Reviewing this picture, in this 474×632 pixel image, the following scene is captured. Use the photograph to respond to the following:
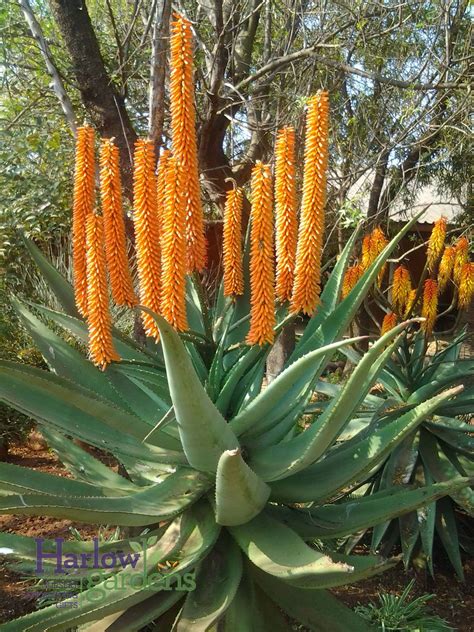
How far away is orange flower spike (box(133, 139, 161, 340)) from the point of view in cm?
171

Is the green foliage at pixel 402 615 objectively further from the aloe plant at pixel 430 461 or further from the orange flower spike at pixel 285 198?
the orange flower spike at pixel 285 198

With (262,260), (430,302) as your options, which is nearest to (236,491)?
(262,260)

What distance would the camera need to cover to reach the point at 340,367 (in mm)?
7980

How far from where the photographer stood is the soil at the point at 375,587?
289 centimetres

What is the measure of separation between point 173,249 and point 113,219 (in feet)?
0.98

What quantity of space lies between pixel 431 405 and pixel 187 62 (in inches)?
48.6

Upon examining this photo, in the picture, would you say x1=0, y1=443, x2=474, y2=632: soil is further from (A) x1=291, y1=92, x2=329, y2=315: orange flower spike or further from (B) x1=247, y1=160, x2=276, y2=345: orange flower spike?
(A) x1=291, y1=92, x2=329, y2=315: orange flower spike

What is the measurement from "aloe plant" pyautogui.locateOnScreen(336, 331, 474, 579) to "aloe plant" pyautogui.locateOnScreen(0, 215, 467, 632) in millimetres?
1195

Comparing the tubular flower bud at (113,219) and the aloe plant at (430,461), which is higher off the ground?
the tubular flower bud at (113,219)

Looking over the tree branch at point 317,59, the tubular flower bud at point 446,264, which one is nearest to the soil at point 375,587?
the tubular flower bud at point 446,264

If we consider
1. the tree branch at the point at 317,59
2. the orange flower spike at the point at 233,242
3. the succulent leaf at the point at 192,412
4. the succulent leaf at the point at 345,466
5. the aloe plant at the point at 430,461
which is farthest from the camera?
the tree branch at the point at 317,59

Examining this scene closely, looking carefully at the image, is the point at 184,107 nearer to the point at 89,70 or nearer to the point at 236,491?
the point at 236,491

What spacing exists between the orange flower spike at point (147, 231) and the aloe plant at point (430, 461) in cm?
181

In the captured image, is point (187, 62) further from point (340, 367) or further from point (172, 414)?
point (340, 367)
